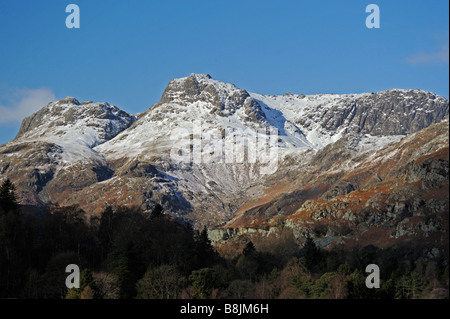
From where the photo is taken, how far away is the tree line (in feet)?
364

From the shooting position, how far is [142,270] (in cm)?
12444

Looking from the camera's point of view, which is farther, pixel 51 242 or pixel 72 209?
pixel 72 209

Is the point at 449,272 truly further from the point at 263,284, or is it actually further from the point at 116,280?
the point at 116,280

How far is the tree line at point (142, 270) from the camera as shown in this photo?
364ft

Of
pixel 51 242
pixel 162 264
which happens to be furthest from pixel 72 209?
pixel 162 264

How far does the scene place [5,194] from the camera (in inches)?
5118

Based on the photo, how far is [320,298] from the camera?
109 m

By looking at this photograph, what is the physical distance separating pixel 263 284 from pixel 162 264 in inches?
818

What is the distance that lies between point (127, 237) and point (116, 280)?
17834 millimetres
